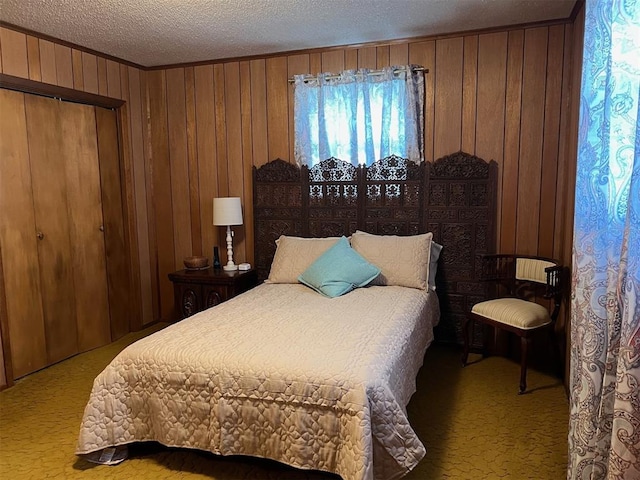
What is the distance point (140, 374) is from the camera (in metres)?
2.22

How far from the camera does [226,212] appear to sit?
392 centimetres

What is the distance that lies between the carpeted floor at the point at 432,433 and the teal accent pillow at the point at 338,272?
2.57ft

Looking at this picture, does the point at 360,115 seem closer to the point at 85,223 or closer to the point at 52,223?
the point at 85,223

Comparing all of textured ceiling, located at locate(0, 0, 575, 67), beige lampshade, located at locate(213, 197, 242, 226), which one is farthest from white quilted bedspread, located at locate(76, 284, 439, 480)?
textured ceiling, located at locate(0, 0, 575, 67)

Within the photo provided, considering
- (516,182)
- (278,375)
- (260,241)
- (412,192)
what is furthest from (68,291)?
(516,182)

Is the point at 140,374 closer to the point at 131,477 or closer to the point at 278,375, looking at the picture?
the point at 131,477

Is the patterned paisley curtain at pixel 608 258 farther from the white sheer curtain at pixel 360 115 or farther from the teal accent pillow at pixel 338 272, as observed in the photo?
the white sheer curtain at pixel 360 115

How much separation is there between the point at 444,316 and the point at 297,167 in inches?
67.0

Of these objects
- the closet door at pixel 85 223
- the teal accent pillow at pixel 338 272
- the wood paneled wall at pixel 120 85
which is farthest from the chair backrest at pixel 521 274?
the closet door at pixel 85 223

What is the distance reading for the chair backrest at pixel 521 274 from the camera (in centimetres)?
326

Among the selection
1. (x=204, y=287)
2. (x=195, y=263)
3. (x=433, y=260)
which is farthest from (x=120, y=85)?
(x=433, y=260)

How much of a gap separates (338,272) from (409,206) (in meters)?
0.87

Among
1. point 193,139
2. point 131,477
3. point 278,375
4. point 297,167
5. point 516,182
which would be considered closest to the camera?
point 278,375

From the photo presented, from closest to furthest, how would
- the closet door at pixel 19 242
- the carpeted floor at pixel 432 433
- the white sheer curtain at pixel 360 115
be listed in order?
1. the carpeted floor at pixel 432 433
2. the closet door at pixel 19 242
3. the white sheer curtain at pixel 360 115
